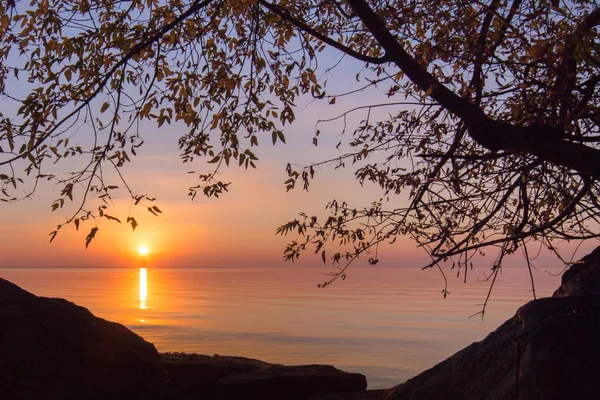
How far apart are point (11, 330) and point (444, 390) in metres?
5.60

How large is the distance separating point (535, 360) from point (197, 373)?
18.3 feet

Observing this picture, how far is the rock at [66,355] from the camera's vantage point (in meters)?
7.89

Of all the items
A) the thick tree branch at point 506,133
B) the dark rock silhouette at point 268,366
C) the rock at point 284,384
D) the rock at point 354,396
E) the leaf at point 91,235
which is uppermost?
the thick tree branch at point 506,133

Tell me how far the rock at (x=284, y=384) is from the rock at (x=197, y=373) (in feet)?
0.80

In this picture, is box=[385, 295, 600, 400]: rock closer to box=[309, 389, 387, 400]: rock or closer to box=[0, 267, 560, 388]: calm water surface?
box=[309, 389, 387, 400]: rock

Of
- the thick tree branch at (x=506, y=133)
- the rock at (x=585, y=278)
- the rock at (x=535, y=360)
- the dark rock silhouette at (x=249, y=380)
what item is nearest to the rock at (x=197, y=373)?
the dark rock silhouette at (x=249, y=380)

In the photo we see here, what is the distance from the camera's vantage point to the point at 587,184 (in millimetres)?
7395

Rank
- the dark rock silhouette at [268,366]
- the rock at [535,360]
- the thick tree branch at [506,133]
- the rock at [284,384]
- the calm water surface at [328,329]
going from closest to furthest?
the rock at [535,360], the dark rock silhouette at [268,366], the thick tree branch at [506,133], the rock at [284,384], the calm water surface at [328,329]

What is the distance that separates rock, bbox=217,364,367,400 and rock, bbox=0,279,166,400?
3.52 feet

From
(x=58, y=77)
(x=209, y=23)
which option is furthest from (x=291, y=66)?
(x=58, y=77)

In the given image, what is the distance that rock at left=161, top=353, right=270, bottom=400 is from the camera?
9.57 metres

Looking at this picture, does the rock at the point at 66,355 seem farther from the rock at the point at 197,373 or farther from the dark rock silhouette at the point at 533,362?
the dark rock silhouette at the point at 533,362

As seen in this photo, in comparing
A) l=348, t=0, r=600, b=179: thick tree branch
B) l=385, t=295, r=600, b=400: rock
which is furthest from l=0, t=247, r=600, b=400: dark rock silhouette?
l=348, t=0, r=600, b=179: thick tree branch

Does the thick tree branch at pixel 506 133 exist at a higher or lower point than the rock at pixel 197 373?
higher
